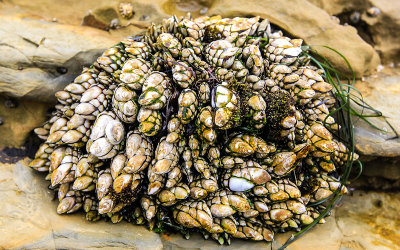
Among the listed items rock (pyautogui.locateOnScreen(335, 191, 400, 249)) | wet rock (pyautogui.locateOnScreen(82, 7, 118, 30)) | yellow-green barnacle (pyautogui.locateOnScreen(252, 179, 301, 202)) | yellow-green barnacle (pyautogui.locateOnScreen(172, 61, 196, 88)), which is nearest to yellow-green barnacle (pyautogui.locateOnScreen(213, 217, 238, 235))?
yellow-green barnacle (pyautogui.locateOnScreen(252, 179, 301, 202))

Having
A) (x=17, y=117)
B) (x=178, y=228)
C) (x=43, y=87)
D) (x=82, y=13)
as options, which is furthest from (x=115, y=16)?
(x=178, y=228)

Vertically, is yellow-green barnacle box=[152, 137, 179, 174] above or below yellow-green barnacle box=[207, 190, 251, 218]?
above

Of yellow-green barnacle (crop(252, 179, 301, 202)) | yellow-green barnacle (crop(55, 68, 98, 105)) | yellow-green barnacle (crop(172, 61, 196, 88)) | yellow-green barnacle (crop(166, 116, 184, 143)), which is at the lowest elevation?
yellow-green barnacle (crop(252, 179, 301, 202))

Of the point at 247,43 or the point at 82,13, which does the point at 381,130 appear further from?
the point at 82,13

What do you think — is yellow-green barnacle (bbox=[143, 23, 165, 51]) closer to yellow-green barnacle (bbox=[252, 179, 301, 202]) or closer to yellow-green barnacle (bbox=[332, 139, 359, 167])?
yellow-green barnacle (bbox=[252, 179, 301, 202])

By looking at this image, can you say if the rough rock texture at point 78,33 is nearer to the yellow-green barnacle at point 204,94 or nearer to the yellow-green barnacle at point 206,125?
the yellow-green barnacle at point 204,94

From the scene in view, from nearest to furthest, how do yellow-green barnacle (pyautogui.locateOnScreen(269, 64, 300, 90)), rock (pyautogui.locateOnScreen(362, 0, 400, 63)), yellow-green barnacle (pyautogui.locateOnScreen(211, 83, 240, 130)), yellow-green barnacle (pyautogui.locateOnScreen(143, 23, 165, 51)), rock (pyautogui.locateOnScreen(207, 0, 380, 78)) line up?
yellow-green barnacle (pyautogui.locateOnScreen(211, 83, 240, 130)), yellow-green barnacle (pyautogui.locateOnScreen(269, 64, 300, 90)), yellow-green barnacle (pyautogui.locateOnScreen(143, 23, 165, 51)), rock (pyautogui.locateOnScreen(207, 0, 380, 78)), rock (pyautogui.locateOnScreen(362, 0, 400, 63))

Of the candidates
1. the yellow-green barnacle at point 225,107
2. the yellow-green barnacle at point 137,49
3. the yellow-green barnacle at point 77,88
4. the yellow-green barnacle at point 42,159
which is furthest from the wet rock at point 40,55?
the yellow-green barnacle at point 225,107
